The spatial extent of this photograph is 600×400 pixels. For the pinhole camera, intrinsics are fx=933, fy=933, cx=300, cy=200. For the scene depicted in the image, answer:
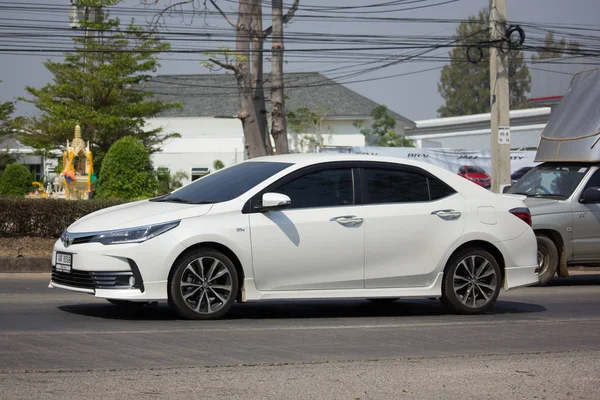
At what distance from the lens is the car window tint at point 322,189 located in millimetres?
9375

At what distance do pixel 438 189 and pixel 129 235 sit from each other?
3.42 m

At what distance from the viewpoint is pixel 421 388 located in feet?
20.8

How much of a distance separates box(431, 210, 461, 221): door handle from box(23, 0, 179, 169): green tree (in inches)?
1704

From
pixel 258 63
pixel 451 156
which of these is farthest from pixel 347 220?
pixel 451 156

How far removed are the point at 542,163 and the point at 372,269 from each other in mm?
7289

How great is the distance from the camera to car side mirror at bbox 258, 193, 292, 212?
8953 millimetres

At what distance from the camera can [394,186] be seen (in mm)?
9891

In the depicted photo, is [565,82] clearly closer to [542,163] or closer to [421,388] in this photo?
[542,163]

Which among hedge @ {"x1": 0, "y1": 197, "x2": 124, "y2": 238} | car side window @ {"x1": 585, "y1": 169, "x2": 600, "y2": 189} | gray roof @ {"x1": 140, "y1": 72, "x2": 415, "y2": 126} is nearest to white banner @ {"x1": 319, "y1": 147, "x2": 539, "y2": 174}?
hedge @ {"x1": 0, "y1": 197, "x2": 124, "y2": 238}

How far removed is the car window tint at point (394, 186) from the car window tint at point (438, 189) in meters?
0.06

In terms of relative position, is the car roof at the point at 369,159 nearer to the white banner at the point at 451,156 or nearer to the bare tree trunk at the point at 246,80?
the bare tree trunk at the point at 246,80

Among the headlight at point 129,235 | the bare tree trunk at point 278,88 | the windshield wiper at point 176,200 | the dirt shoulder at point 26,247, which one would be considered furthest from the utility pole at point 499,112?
the headlight at point 129,235

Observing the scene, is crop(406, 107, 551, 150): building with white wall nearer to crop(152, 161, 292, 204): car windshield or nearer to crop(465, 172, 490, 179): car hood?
crop(465, 172, 490, 179): car hood

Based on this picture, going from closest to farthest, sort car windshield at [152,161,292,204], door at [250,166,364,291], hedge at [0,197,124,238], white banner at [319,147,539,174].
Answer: door at [250,166,364,291]
car windshield at [152,161,292,204]
hedge at [0,197,124,238]
white banner at [319,147,539,174]
